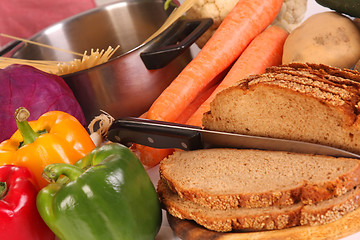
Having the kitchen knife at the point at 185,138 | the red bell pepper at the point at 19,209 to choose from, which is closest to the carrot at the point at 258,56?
the kitchen knife at the point at 185,138

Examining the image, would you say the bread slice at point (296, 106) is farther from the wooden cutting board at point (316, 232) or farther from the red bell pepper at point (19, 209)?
the red bell pepper at point (19, 209)

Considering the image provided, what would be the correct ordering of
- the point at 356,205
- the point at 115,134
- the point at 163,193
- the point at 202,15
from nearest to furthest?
the point at 356,205
the point at 163,193
the point at 115,134
the point at 202,15

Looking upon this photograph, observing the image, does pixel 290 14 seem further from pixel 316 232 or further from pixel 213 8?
pixel 316 232

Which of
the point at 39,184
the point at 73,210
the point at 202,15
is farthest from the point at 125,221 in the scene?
the point at 202,15

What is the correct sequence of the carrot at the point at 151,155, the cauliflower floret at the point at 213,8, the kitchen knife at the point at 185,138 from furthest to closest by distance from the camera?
1. the cauliflower floret at the point at 213,8
2. the carrot at the point at 151,155
3. the kitchen knife at the point at 185,138

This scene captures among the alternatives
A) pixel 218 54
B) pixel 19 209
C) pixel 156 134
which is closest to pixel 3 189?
pixel 19 209

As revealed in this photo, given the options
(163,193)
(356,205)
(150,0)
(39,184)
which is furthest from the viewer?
(150,0)

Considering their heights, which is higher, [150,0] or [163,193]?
[150,0]

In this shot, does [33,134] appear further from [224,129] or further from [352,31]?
[352,31]
